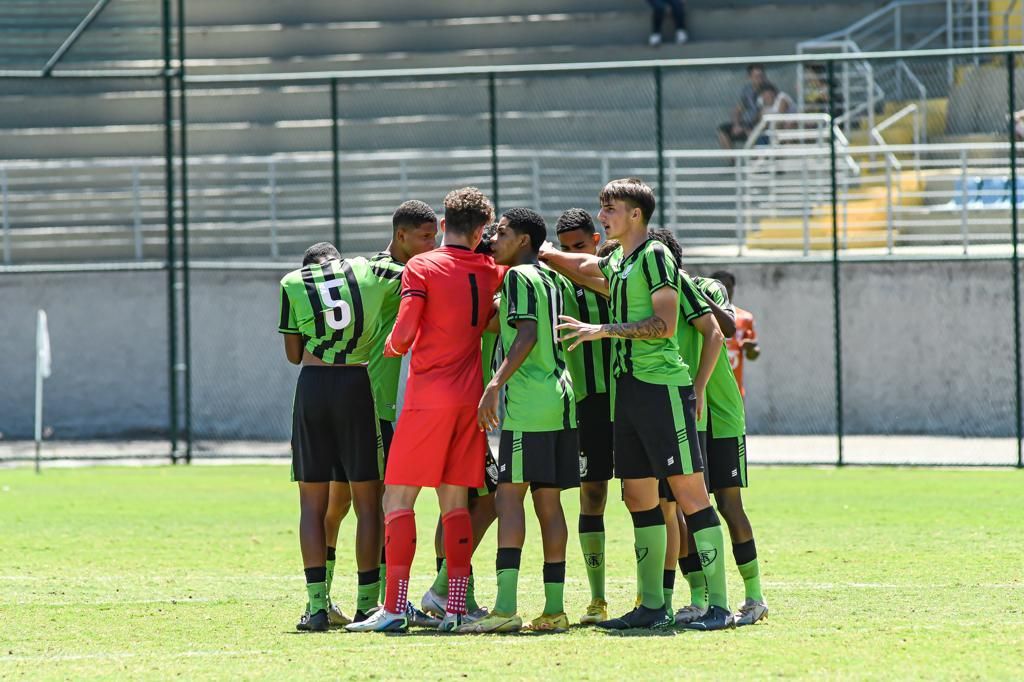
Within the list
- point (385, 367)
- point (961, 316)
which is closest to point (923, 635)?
point (385, 367)

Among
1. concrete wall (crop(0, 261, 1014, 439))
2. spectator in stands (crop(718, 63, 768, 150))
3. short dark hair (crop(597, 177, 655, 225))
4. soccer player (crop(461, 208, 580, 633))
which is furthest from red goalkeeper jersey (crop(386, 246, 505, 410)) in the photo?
spectator in stands (crop(718, 63, 768, 150))

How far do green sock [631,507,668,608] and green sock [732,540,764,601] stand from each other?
1.38 ft

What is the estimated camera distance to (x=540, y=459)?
6.95 m

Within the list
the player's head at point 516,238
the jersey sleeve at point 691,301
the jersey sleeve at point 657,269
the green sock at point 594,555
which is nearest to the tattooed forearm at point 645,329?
the jersey sleeve at point 657,269

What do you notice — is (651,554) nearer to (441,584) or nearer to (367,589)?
(441,584)

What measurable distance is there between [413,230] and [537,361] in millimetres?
991

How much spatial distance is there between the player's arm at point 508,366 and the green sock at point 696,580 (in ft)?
4.32

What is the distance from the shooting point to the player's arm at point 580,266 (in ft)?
23.5

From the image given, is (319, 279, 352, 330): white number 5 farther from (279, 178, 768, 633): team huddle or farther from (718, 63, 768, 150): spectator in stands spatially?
(718, 63, 768, 150): spectator in stands

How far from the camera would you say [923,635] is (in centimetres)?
659

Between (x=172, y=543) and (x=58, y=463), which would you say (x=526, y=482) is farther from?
(x=58, y=463)

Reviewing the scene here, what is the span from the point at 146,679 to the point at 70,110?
1814cm

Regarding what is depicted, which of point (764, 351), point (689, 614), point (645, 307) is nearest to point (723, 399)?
point (645, 307)

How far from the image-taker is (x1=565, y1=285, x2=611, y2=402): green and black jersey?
24.4ft
